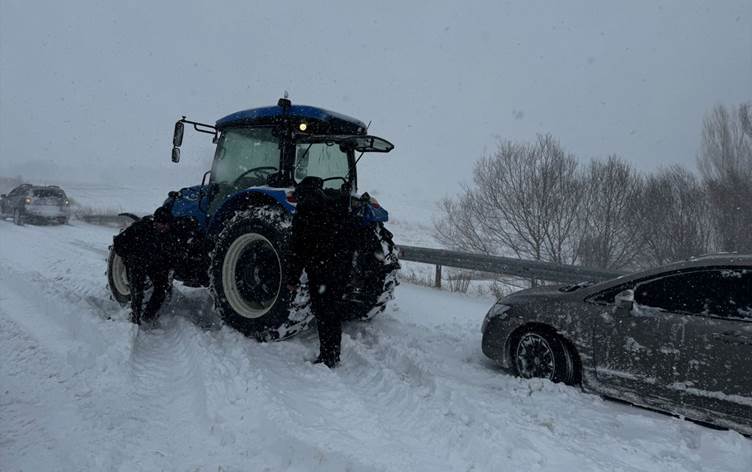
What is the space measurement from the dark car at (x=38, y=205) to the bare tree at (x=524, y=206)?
52.3 ft

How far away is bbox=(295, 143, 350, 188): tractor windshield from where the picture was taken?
5.57 meters

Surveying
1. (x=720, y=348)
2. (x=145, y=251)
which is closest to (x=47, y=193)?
(x=145, y=251)

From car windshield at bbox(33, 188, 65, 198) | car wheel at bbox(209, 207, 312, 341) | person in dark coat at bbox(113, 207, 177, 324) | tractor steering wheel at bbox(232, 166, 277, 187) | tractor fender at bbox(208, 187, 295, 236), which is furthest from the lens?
car windshield at bbox(33, 188, 65, 198)

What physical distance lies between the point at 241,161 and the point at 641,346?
476 cm

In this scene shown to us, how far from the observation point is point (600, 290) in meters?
4.32

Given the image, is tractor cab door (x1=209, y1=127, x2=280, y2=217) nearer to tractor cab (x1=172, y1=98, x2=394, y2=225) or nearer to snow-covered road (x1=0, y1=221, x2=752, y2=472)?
tractor cab (x1=172, y1=98, x2=394, y2=225)

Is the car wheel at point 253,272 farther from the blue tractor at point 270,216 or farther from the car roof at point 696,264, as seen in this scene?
the car roof at point 696,264

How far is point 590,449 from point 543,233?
10.7m

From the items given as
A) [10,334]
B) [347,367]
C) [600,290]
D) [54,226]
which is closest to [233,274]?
[347,367]

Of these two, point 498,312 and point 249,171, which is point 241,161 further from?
point 498,312

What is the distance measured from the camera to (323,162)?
5.82 metres

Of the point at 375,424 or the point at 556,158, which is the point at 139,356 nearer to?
the point at 375,424

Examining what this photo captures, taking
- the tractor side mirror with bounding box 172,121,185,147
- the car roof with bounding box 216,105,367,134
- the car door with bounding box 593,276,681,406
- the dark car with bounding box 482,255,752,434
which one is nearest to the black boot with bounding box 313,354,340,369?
the dark car with bounding box 482,255,752,434

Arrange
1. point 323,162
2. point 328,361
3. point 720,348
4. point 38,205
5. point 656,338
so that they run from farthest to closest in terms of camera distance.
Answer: point 38,205 → point 323,162 → point 328,361 → point 656,338 → point 720,348
